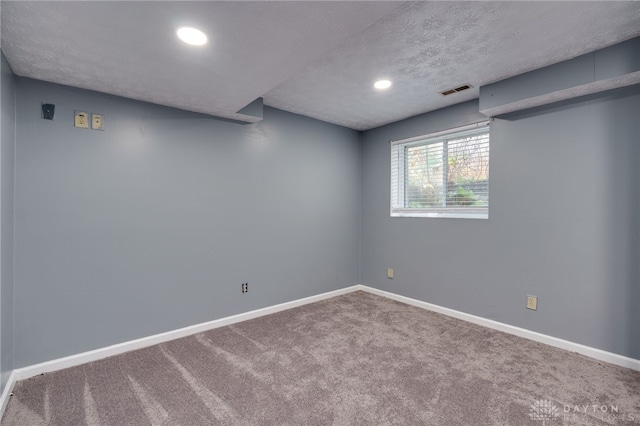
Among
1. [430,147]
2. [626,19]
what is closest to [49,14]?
[626,19]

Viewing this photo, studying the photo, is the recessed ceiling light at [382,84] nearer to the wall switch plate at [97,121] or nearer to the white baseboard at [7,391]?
the wall switch plate at [97,121]

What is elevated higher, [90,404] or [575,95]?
[575,95]

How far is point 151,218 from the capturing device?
107 inches

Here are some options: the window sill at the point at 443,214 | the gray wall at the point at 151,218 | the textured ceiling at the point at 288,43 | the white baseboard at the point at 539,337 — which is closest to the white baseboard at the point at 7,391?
the gray wall at the point at 151,218

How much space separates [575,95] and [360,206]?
2658 mm

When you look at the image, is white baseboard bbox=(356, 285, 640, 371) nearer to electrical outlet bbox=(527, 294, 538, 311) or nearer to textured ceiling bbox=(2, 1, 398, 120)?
electrical outlet bbox=(527, 294, 538, 311)

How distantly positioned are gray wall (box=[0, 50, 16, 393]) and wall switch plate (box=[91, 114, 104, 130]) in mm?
457

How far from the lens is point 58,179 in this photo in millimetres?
2322

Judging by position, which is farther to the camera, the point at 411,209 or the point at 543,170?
the point at 411,209

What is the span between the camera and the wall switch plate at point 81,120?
238 centimetres

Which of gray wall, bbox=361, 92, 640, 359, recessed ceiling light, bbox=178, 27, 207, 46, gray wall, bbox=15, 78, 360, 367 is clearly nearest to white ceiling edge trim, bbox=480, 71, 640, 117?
gray wall, bbox=361, 92, 640, 359

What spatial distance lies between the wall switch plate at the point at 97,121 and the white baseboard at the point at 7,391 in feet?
6.19

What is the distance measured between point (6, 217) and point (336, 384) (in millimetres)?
2463

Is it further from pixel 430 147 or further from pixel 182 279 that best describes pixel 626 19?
pixel 182 279
